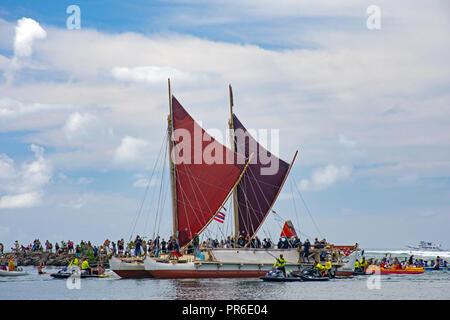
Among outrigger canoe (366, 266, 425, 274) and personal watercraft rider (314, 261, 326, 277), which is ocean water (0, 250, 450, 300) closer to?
personal watercraft rider (314, 261, 326, 277)

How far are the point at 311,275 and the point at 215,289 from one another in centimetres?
1366

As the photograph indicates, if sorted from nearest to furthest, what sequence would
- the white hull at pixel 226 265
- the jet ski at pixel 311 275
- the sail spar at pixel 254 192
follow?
the jet ski at pixel 311 275, the white hull at pixel 226 265, the sail spar at pixel 254 192

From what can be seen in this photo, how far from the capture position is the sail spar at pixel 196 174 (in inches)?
2749

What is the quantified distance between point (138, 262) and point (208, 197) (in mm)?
9730

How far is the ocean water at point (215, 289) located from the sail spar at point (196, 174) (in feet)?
25.3

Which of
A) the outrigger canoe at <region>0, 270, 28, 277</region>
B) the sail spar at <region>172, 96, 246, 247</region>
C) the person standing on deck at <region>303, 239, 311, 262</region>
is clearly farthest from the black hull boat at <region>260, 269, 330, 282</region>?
the outrigger canoe at <region>0, 270, 28, 277</region>

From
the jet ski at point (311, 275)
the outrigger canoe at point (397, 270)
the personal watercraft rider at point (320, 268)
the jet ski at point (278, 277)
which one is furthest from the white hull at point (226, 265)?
the outrigger canoe at point (397, 270)

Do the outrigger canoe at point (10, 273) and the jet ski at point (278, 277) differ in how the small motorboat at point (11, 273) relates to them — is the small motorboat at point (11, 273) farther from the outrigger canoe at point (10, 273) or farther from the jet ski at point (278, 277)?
the jet ski at point (278, 277)

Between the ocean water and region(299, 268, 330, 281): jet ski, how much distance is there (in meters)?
0.73

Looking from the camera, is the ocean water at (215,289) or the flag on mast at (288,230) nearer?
the ocean water at (215,289)

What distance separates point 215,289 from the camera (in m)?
54.8

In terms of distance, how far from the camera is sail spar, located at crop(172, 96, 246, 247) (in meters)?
69.8

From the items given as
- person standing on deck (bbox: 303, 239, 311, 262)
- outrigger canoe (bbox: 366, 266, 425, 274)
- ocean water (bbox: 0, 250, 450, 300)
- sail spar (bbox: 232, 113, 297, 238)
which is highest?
sail spar (bbox: 232, 113, 297, 238)

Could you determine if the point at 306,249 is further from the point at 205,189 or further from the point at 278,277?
the point at 205,189
